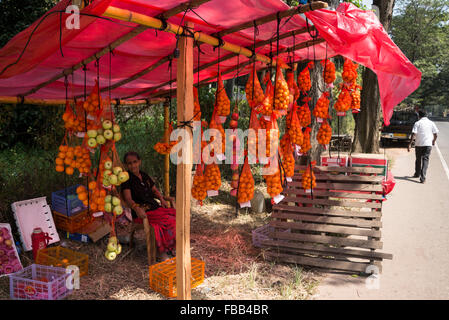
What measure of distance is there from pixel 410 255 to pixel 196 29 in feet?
13.4

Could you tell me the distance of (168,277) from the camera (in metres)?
3.45

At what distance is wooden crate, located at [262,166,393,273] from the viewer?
4.02 m

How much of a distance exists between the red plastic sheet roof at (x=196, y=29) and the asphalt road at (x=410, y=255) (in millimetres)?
1887

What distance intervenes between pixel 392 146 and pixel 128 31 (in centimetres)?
1934

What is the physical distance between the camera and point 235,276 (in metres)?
3.92

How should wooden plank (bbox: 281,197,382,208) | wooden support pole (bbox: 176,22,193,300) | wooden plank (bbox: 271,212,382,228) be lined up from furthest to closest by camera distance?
wooden plank (bbox: 281,197,382,208) → wooden plank (bbox: 271,212,382,228) → wooden support pole (bbox: 176,22,193,300)

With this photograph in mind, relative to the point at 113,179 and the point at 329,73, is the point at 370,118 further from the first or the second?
the point at 113,179

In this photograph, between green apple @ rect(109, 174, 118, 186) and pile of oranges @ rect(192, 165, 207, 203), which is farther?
pile of oranges @ rect(192, 165, 207, 203)

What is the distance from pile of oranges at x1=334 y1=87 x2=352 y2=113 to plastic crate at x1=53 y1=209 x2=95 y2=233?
12.3 feet

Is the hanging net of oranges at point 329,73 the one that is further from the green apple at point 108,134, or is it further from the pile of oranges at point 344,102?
the green apple at point 108,134

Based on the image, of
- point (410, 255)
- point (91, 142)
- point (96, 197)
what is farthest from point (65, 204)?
point (410, 255)

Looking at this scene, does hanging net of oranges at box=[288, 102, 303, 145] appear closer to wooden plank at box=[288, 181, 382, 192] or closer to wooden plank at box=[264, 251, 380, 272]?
wooden plank at box=[288, 181, 382, 192]

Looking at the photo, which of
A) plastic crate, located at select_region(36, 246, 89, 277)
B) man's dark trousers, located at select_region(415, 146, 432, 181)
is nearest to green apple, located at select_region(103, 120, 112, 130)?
plastic crate, located at select_region(36, 246, 89, 277)

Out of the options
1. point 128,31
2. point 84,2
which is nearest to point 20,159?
point 128,31
